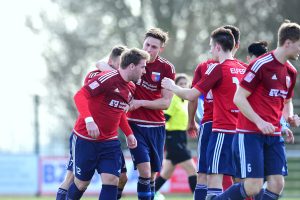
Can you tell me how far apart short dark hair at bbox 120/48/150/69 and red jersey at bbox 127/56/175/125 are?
3.81 ft

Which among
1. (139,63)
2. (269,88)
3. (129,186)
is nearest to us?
(269,88)

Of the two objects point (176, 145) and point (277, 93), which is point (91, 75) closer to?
point (277, 93)

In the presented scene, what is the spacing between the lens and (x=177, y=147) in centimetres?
1650

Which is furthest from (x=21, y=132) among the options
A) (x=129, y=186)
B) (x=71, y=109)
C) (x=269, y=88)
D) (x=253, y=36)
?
(x=269, y=88)

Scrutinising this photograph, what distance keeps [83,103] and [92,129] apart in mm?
425

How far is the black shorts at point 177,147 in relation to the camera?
16.5 meters

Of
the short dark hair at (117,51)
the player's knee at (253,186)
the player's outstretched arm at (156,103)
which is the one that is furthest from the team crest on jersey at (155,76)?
the player's knee at (253,186)

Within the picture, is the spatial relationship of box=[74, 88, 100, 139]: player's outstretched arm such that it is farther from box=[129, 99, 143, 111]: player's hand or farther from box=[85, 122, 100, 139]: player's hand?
box=[129, 99, 143, 111]: player's hand

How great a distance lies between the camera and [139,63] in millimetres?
10938

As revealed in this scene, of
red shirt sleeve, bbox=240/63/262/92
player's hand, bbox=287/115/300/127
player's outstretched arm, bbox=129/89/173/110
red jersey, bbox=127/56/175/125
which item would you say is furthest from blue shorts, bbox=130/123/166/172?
red shirt sleeve, bbox=240/63/262/92

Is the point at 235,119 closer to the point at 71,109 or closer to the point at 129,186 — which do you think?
the point at 129,186

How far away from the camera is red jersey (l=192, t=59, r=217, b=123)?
1148 centimetres

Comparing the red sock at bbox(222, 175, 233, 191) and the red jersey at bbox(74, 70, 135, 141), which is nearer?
the red jersey at bbox(74, 70, 135, 141)

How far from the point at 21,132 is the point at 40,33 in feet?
31.8
